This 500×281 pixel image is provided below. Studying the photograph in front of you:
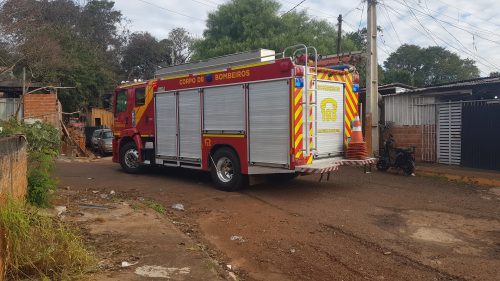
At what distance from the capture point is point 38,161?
7.77m

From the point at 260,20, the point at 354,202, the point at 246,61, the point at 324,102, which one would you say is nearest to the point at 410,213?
the point at 354,202

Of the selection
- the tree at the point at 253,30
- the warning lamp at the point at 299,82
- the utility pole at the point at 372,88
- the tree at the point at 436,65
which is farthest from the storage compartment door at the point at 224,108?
the tree at the point at 436,65

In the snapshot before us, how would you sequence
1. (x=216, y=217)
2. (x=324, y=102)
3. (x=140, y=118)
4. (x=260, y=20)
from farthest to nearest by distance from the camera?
(x=260, y=20) → (x=140, y=118) → (x=324, y=102) → (x=216, y=217)

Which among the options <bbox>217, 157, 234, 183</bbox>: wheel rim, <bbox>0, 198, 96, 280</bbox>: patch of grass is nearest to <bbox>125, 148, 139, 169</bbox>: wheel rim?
<bbox>217, 157, 234, 183</bbox>: wheel rim

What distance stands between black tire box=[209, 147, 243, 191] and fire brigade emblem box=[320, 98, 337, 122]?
211 centimetres

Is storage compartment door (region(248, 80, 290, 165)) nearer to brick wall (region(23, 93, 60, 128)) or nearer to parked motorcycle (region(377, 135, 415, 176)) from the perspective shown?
parked motorcycle (region(377, 135, 415, 176))

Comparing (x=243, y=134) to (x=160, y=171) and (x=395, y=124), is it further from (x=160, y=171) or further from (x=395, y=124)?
(x=395, y=124)

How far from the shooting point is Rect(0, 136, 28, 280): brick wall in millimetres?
4538

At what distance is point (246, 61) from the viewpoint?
987cm

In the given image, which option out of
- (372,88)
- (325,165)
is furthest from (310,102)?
(372,88)

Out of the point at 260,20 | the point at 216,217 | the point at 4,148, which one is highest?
the point at 260,20

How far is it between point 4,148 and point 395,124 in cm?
1218

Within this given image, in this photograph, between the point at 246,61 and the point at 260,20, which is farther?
the point at 260,20

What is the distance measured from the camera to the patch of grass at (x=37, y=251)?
13.1ft
